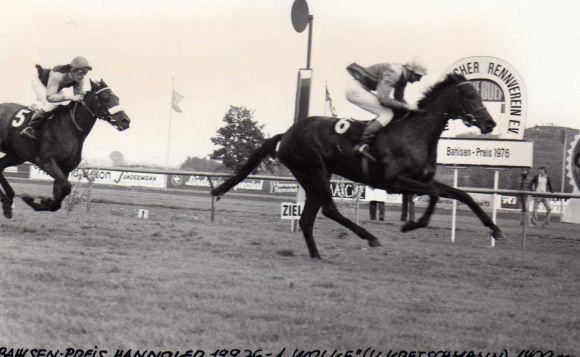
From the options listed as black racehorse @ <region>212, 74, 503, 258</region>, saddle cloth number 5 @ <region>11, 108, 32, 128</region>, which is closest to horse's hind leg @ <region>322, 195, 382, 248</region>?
black racehorse @ <region>212, 74, 503, 258</region>

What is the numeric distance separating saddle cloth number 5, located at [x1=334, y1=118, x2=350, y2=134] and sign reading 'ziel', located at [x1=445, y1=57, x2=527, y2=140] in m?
3.99

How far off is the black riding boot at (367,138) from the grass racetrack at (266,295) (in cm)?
108

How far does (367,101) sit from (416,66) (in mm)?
591

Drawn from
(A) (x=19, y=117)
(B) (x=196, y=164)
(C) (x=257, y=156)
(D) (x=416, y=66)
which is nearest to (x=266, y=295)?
(D) (x=416, y=66)

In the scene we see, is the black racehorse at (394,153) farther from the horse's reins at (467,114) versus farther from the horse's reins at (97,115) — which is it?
the horse's reins at (97,115)

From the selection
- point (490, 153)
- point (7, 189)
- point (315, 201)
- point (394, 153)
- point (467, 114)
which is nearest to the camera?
point (394, 153)

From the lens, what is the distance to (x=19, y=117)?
8.13 metres

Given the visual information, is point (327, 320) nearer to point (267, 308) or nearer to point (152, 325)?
point (267, 308)

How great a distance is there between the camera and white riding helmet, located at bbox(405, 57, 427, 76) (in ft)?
21.4

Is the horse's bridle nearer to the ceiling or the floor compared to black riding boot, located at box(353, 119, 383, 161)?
nearer to the ceiling

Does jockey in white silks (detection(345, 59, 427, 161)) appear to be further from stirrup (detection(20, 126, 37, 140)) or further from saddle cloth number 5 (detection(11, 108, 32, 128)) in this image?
saddle cloth number 5 (detection(11, 108, 32, 128))

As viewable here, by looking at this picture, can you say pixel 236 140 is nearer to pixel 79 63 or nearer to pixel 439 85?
pixel 79 63

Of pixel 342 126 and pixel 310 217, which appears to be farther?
pixel 310 217

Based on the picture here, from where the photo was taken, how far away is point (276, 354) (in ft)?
10.9
